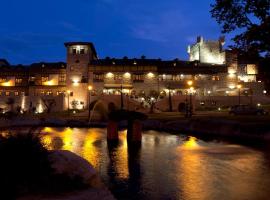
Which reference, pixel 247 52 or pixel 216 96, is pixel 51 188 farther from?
pixel 216 96

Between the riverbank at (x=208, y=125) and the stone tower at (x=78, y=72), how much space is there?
34759mm

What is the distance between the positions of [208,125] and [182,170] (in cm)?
2390

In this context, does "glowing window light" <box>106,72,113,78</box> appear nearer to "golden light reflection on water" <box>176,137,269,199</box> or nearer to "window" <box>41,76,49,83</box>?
"window" <box>41,76,49,83</box>

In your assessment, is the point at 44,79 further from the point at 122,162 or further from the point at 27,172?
the point at 27,172

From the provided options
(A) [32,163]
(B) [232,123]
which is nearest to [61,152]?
(A) [32,163]

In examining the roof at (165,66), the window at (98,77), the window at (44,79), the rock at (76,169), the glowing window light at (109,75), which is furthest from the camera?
the window at (44,79)

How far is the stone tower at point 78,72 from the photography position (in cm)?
9571

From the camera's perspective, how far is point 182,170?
19.7 metres

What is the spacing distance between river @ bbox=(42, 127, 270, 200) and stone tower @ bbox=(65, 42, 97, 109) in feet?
211

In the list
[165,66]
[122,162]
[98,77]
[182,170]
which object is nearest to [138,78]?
[165,66]

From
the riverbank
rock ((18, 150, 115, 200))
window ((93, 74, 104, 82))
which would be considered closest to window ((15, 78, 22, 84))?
window ((93, 74, 104, 82))

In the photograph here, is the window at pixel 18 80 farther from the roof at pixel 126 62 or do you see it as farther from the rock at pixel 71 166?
the rock at pixel 71 166

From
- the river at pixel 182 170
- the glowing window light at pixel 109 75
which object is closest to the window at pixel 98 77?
the glowing window light at pixel 109 75

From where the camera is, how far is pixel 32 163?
10.8 meters
